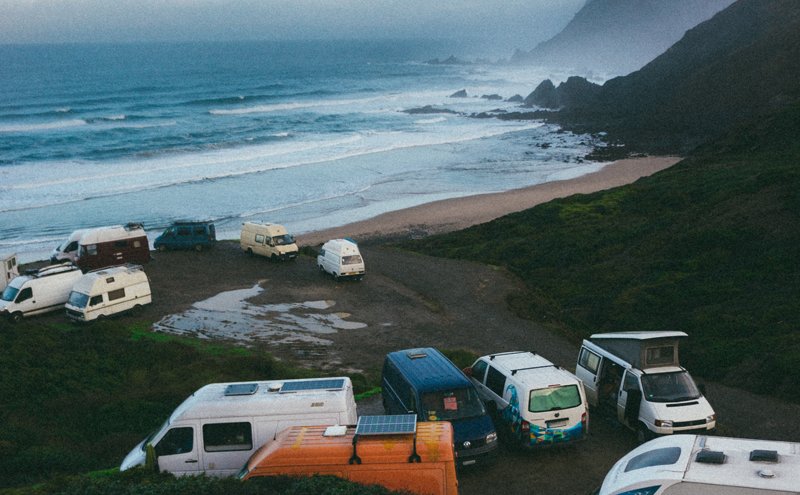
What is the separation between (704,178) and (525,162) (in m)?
26.3

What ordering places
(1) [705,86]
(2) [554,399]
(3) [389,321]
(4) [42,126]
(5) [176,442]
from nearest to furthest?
(5) [176,442] < (2) [554,399] < (3) [389,321] < (4) [42,126] < (1) [705,86]

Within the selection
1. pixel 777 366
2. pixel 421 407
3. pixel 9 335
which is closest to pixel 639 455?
pixel 421 407

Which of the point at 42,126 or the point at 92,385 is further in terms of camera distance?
the point at 42,126

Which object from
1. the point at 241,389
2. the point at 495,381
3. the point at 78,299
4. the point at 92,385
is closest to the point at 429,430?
the point at 241,389

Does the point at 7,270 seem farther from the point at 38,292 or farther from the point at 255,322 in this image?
the point at 255,322

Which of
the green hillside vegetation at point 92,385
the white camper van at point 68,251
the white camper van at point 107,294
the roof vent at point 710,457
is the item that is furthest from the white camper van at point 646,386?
the white camper van at point 68,251

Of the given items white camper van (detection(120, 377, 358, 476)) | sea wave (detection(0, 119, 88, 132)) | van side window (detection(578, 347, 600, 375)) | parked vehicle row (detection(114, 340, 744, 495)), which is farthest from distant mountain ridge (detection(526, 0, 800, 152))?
sea wave (detection(0, 119, 88, 132))

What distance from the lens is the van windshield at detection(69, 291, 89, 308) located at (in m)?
20.6

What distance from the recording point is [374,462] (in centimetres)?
773

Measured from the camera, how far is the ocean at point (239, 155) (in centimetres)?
4231

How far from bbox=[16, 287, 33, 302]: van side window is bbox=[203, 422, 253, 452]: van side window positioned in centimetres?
1551

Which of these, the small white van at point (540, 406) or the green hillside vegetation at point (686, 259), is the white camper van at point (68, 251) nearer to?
the green hillside vegetation at point (686, 259)

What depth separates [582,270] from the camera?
2828 cm

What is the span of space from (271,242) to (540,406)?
19588 mm
